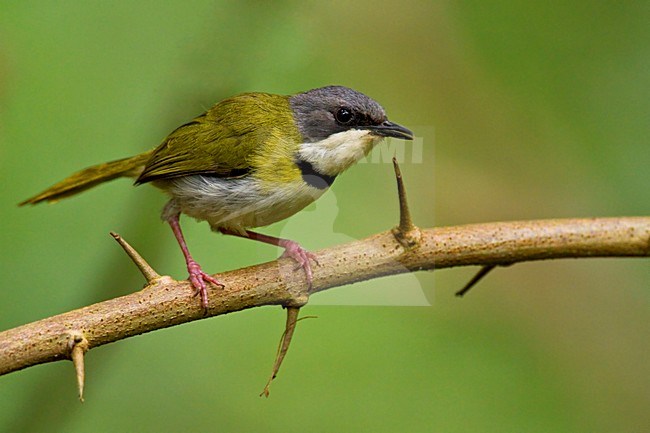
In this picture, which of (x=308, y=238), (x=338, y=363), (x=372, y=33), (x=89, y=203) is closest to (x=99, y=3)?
(x=89, y=203)

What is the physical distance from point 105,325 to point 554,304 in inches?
99.1

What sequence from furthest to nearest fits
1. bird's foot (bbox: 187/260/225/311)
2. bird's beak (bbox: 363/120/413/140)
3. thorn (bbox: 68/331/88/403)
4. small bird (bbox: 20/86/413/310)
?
small bird (bbox: 20/86/413/310) → bird's beak (bbox: 363/120/413/140) → bird's foot (bbox: 187/260/225/311) → thorn (bbox: 68/331/88/403)

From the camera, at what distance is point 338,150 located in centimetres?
311

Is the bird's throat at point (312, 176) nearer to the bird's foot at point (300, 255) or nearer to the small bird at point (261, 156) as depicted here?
the small bird at point (261, 156)

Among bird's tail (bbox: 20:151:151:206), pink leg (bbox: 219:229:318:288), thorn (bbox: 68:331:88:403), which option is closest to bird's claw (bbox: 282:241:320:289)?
pink leg (bbox: 219:229:318:288)

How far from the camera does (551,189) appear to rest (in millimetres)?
4258

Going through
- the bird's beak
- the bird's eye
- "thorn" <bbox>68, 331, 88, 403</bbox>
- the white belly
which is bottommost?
"thorn" <bbox>68, 331, 88, 403</bbox>

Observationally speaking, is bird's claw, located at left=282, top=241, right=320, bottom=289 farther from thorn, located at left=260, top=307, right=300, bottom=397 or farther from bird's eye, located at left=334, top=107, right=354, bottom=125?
bird's eye, located at left=334, top=107, right=354, bottom=125

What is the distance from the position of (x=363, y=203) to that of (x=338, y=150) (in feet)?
2.12

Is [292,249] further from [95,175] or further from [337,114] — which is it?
[95,175]

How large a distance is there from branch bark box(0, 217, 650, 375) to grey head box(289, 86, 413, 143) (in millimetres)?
468

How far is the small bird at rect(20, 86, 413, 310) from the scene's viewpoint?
3.11m

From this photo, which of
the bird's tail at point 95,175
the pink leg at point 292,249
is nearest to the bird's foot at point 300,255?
the pink leg at point 292,249

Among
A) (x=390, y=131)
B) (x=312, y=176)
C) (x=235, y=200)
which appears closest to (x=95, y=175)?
(x=235, y=200)
